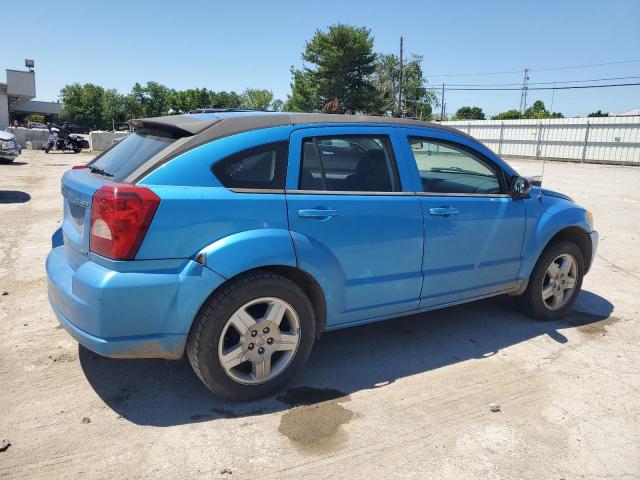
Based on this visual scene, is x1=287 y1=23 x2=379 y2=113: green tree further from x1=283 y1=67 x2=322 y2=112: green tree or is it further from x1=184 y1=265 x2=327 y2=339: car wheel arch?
x1=184 y1=265 x2=327 y2=339: car wheel arch

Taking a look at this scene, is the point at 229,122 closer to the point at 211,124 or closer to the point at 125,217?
the point at 211,124

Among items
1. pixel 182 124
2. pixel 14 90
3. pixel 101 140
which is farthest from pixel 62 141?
pixel 182 124

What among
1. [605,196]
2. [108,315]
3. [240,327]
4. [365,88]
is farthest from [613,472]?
[365,88]

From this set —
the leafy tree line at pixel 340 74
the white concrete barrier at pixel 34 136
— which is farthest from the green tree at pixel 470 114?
the white concrete barrier at pixel 34 136

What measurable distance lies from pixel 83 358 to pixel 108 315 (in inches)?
48.1

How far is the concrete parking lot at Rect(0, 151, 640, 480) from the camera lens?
8.75ft

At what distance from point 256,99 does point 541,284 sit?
304 feet

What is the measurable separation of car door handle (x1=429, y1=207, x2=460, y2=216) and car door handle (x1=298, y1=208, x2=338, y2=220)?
33.3 inches

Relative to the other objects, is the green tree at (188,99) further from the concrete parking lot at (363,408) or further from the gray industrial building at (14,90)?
the concrete parking lot at (363,408)

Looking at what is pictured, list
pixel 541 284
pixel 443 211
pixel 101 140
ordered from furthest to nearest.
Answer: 1. pixel 101 140
2. pixel 541 284
3. pixel 443 211

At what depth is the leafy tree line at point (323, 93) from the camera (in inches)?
1785

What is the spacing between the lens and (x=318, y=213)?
10.5ft

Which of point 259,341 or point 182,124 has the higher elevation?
point 182,124

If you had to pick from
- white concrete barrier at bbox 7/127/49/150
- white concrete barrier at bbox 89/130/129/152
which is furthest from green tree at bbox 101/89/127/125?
white concrete barrier at bbox 89/130/129/152
